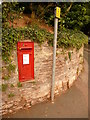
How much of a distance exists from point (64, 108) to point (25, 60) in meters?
2.57

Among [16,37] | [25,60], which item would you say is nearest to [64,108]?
[25,60]

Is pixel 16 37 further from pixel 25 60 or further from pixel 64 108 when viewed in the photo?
pixel 64 108

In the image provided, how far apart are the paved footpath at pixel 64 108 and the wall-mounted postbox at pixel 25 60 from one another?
4.24 ft

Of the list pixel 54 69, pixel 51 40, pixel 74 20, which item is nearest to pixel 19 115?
pixel 54 69

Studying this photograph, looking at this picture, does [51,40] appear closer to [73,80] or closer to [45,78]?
[45,78]

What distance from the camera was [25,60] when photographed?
4.91 meters

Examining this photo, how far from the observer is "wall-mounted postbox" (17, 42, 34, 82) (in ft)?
15.5

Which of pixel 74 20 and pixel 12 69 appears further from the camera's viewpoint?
pixel 74 20

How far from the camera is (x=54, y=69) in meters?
5.39

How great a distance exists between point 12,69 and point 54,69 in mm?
1736

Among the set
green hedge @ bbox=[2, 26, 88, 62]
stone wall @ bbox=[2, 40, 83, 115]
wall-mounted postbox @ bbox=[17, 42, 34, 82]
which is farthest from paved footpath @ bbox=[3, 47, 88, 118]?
green hedge @ bbox=[2, 26, 88, 62]

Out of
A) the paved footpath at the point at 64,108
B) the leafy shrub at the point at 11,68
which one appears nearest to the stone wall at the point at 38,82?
the leafy shrub at the point at 11,68

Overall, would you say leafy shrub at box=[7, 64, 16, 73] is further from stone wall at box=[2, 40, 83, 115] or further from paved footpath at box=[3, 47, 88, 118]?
paved footpath at box=[3, 47, 88, 118]

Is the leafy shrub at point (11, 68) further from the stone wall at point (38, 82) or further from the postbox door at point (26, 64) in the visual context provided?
the postbox door at point (26, 64)
